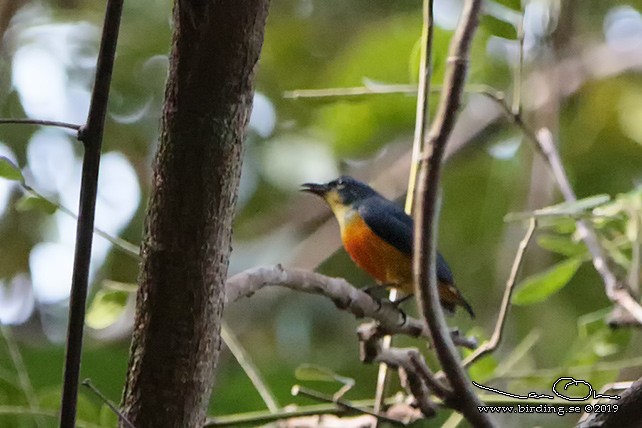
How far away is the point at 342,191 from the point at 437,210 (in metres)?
1.24

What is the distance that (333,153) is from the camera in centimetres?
205

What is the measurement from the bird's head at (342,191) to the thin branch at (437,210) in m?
1.07

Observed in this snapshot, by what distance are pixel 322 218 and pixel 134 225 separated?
50 cm

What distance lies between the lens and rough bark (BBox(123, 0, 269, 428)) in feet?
1.82

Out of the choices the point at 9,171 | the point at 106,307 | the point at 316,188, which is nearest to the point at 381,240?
the point at 316,188

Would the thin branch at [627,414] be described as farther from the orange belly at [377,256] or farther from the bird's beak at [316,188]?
the bird's beak at [316,188]

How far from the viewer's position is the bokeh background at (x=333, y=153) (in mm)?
1847

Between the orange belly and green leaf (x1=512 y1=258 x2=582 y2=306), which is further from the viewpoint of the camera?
the orange belly

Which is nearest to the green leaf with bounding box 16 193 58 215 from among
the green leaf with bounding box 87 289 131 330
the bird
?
the green leaf with bounding box 87 289 131 330

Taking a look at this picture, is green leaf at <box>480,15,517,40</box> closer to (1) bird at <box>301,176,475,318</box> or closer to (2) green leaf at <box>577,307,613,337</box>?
(2) green leaf at <box>577,307,613,337</box>

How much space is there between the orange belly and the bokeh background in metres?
0.19

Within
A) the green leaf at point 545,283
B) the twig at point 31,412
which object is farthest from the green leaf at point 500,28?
the twig at point 31,412

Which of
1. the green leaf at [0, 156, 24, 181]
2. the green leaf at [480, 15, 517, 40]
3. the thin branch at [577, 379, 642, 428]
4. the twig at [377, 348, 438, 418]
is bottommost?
the twig at [377, 348, 438, 418]

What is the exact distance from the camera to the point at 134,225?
77.7 inches
